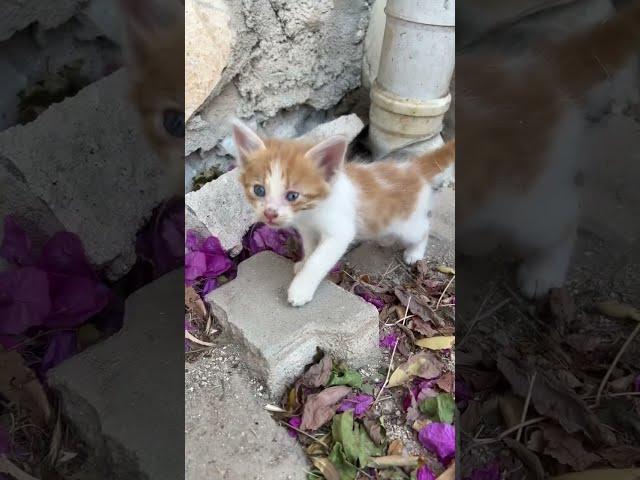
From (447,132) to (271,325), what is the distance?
1012 mm

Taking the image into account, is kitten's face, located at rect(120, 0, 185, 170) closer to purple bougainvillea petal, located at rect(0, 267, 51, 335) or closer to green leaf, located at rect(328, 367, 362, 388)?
purple bougainvillea petal, located at rect(0, 267, 51, 335)

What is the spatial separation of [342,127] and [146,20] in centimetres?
142

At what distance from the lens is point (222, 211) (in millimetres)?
1513

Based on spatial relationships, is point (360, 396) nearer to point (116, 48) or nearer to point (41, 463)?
point (41, 463)

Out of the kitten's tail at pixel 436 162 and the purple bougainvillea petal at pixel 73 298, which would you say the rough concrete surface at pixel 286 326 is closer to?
the kitten's tail at pixel 436 162

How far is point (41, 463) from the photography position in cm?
47

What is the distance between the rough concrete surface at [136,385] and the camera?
0.46 meters

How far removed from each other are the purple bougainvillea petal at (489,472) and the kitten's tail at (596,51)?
27 cm

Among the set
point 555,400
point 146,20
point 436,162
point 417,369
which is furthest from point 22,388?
point 436,162

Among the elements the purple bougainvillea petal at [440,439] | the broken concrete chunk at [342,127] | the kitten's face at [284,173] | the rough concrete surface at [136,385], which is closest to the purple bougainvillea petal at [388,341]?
the purple bougainvillea petal at [440,439]

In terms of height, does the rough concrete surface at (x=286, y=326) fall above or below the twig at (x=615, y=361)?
below

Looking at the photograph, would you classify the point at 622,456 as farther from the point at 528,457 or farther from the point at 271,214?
the point at 271,214

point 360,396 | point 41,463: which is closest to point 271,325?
point 360,396

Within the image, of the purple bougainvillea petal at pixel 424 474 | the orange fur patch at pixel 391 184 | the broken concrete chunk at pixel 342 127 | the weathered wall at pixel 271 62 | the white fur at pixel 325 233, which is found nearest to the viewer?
the purple bougainvillea petal at pixel 424 474
